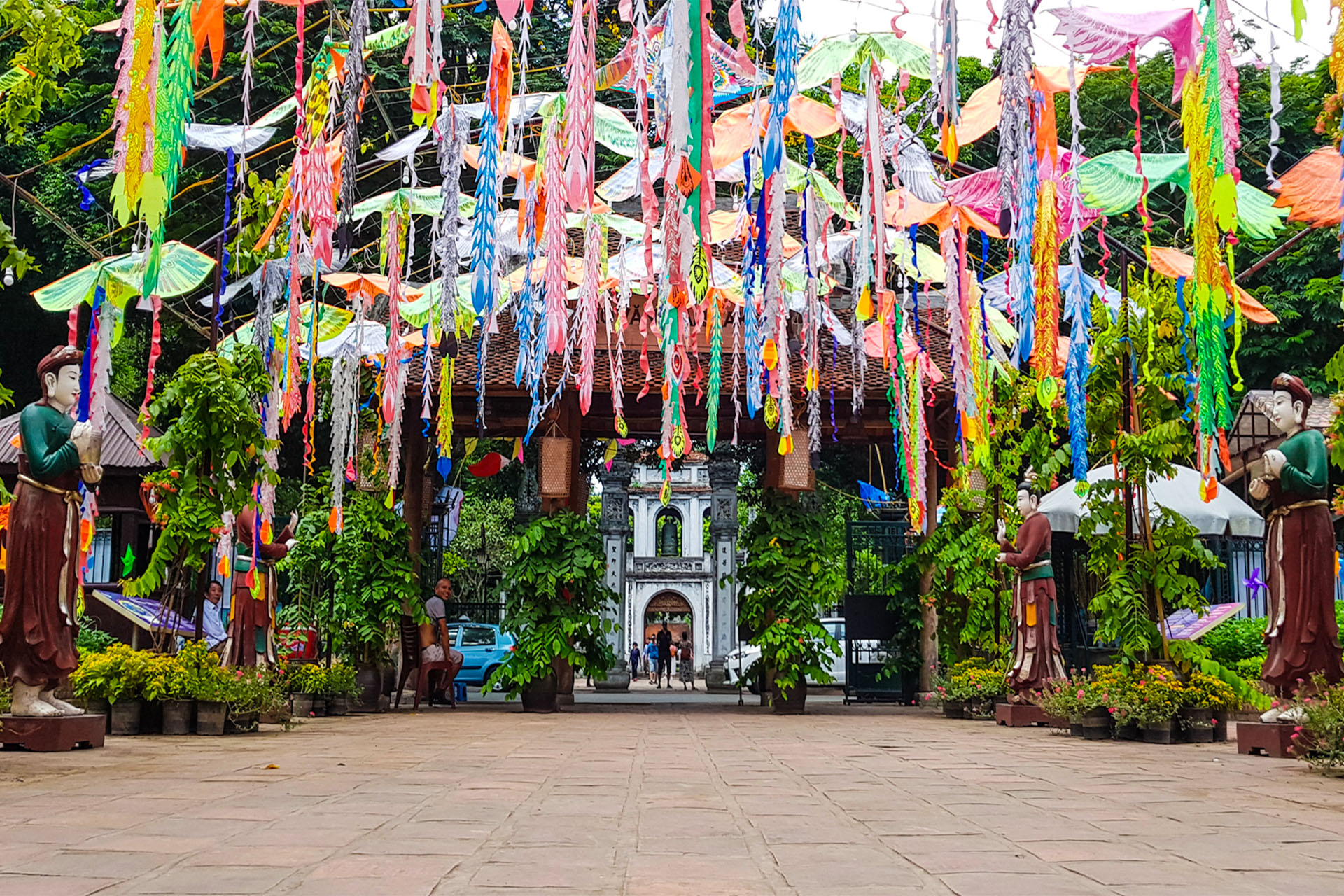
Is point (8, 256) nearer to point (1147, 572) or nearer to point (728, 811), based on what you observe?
point (728, 811)

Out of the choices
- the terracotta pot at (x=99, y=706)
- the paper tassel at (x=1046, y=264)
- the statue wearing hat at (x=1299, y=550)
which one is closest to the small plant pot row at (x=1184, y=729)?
the statue wearing hat at (x=1299, y=550)

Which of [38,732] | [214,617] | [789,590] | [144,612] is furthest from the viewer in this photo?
[789,590]

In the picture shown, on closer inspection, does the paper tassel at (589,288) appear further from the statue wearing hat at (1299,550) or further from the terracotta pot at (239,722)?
the statue wearing hat at (1299,550)

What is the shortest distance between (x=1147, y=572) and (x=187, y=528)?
22.7ft

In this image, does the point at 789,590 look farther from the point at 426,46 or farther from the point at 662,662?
the point at 662,662

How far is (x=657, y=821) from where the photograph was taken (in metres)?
4.15

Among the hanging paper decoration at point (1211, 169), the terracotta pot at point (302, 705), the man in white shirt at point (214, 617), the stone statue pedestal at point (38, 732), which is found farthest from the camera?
the man in white shirt at point (214, 617)

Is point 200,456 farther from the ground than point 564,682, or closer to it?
farther from the ground

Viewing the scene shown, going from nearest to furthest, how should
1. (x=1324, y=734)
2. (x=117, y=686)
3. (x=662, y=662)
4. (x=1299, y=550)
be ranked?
1. (x=1324, y=734)
2. (x=1299, y=550)
3. (x=117, y=686)
4. (x=662, y=662)

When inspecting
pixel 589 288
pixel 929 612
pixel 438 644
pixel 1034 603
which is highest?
pixel 589 288

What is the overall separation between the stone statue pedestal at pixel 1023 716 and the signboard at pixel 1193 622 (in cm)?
133

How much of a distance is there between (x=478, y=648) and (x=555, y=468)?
6433 millimetres

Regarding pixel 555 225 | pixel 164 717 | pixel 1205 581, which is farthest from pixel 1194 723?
pixel 1205 581

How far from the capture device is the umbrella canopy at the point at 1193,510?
1249cm
